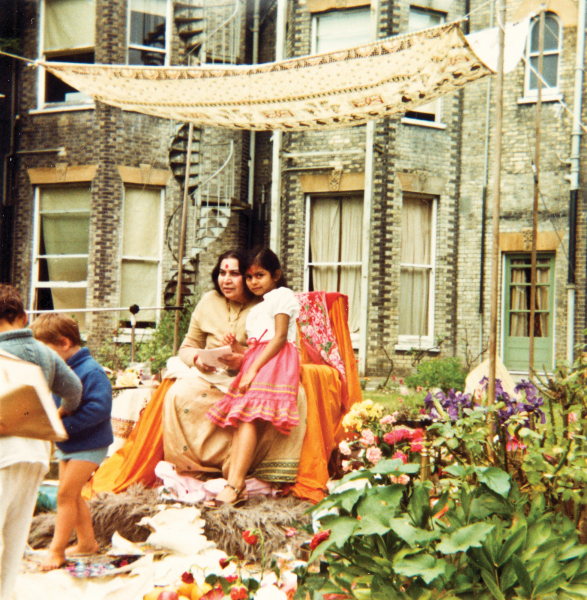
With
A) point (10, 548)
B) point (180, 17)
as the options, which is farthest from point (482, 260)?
point (10, 548)

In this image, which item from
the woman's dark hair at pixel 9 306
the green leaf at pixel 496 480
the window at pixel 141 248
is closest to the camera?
the green leaf at pixel 496 480

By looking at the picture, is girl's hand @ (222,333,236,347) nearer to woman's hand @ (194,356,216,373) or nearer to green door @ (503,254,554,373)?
woman's hand @ (194,356,216,373)

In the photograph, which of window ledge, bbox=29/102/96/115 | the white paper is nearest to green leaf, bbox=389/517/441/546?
the white paper

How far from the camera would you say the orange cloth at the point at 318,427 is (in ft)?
12.7

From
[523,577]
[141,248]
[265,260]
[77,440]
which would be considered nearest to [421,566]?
[523,577]

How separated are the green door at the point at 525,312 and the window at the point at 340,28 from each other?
166 inches

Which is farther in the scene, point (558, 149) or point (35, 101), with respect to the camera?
point (35, 101)

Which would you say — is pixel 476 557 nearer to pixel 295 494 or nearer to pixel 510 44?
pixel 295 494

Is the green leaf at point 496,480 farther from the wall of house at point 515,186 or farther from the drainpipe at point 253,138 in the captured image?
the drainpipe at point 253,138

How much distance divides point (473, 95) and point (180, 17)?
15.6 ft

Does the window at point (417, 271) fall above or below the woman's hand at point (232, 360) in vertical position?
above

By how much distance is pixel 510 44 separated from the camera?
12.9 feet

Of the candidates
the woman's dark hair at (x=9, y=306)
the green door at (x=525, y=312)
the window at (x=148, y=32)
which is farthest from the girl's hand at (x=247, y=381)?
the window at (x=148, y=32)

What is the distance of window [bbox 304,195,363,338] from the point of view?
10.4 metres
